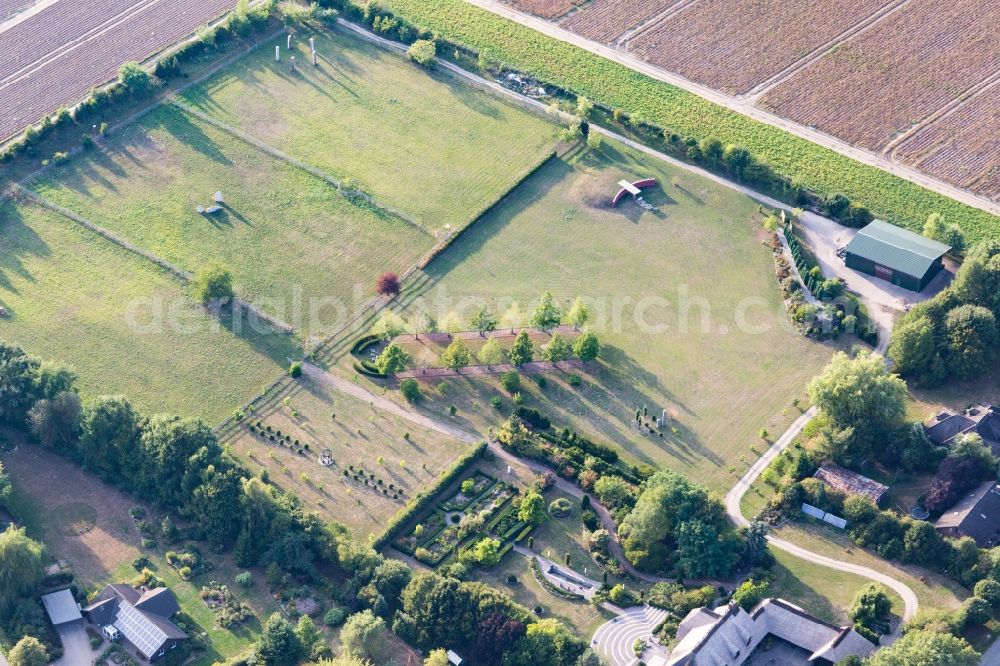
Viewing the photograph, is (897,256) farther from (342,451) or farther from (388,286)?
(342,451)

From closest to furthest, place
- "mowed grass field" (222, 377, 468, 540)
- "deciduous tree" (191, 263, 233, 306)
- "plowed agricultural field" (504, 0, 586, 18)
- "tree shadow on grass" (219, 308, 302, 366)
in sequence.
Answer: "mowed grass field" (222, 377, 468, 540), "tree shadow on grass" (219, 308, 302, 366), "deciduous tree" (191, 263, 233, 306), "plowed agricultural field" (504, 0, 586, 18)

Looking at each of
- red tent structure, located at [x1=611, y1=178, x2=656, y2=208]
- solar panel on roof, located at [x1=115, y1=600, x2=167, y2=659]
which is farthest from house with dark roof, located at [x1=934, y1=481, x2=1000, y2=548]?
solar panel on roof, located at [x1=115, y1=600, x2=167, y2=659]

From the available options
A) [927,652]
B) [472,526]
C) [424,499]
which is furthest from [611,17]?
[927,652]

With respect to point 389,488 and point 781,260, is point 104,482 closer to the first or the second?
point 389,488

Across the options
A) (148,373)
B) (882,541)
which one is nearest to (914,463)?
(882,541)

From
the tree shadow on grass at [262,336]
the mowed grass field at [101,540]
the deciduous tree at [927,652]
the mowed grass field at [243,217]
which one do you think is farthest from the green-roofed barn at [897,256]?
the mowed grass field at [101,540]

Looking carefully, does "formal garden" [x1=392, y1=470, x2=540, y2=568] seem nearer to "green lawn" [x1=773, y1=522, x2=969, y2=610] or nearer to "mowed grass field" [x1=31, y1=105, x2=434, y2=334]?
"green lawn" [x1=773, y1=522, x2=969, y2=610]
